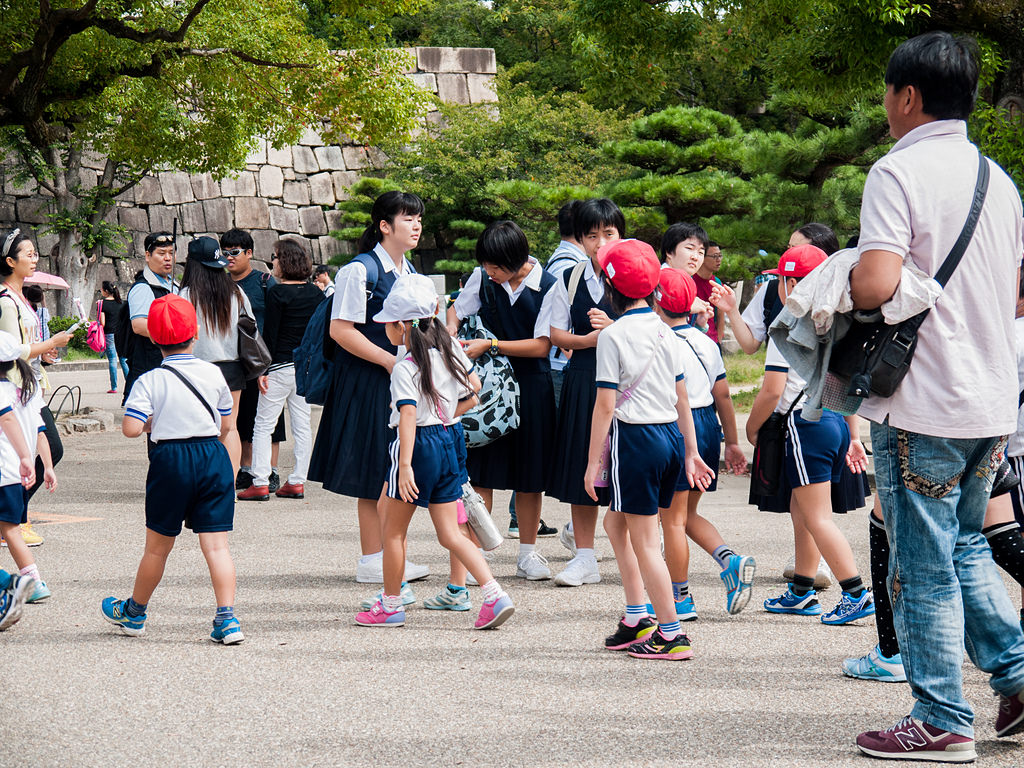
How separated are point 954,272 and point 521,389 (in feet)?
9.29

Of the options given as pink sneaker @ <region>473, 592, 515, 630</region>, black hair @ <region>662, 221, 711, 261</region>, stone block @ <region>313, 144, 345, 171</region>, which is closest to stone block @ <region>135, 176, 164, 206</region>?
stone block @ <region>313, 144, 345, 171</region>

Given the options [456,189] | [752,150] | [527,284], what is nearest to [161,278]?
[527,284]

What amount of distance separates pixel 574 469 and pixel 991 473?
7.92 ft

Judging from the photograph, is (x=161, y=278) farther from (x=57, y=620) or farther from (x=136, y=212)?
(x=136, y=212)

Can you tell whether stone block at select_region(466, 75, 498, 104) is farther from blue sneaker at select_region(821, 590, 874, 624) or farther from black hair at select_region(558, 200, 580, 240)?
blue sneaker at select_region(821, 590, 874, 624)

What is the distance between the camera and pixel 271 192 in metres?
26.9

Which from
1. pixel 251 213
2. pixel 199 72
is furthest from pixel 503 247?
pixel 251 213

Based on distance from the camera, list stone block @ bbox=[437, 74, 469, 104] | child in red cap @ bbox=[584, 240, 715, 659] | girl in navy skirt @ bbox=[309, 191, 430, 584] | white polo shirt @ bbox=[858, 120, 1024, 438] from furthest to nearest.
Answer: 1. stone block @ bbox=[437, 74, 469, 104]
2. girl in navy skirt @ bbox=[309, 191, 430, 584]
3. child in red cap @ bbox=[584, 240, 715, 659]
4. white polo shirt @ bbox=[858, 120, 1024, 438]

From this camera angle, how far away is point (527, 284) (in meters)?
5.36

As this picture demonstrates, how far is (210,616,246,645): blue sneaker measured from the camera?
4.19 m

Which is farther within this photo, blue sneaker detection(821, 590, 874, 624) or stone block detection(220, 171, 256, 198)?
stone block detection(220, 171, 256, 198)

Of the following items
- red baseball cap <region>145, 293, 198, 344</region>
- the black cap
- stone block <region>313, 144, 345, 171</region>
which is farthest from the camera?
stone block <region>313, 144, 345, 171</region>

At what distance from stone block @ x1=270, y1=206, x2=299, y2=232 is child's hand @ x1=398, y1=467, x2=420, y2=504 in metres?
23.7

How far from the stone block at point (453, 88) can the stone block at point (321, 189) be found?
12.0 ft
